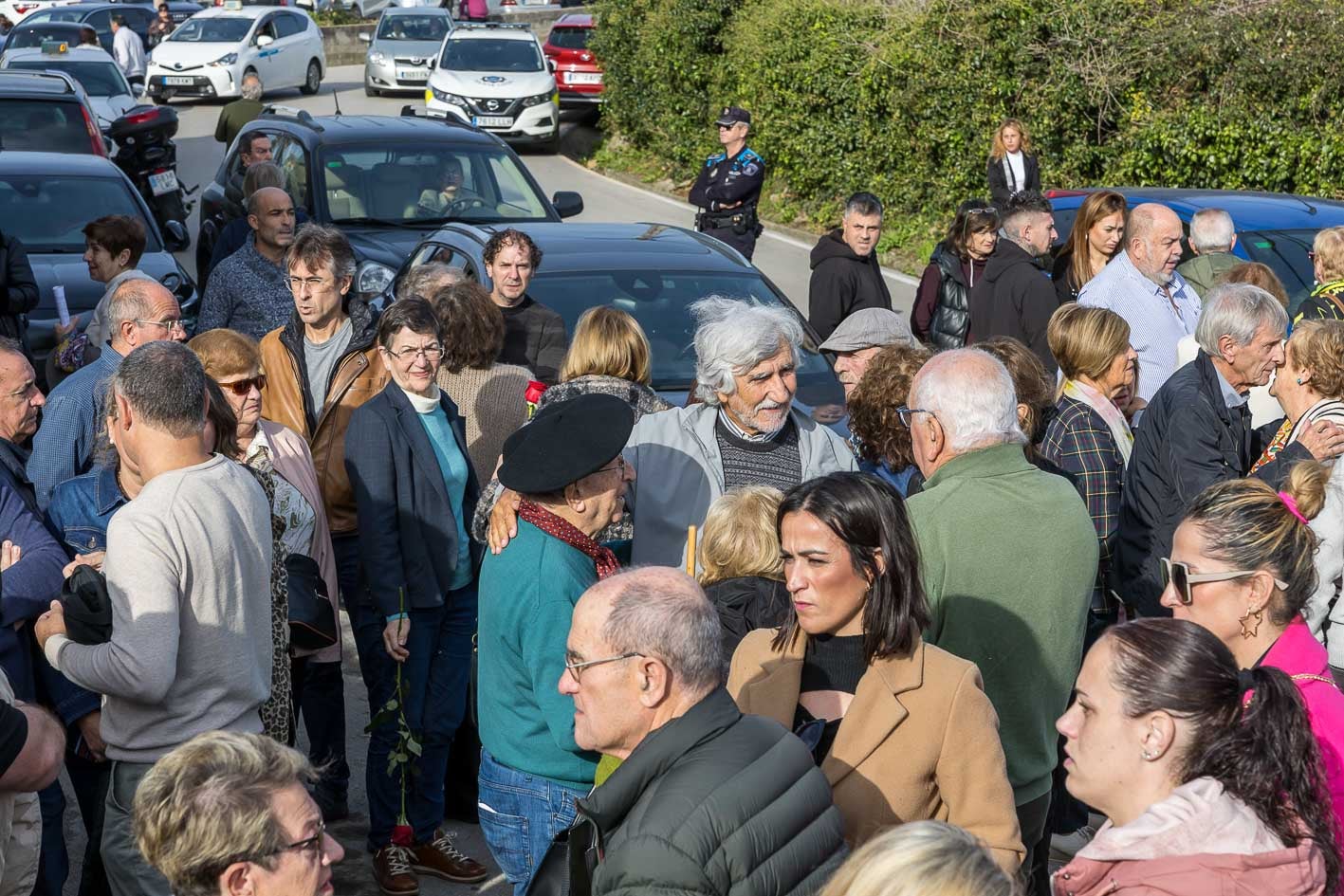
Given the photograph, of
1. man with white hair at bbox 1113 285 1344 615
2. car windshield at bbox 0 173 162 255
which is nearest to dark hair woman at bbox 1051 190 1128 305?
man with white hair at bbox 1113 285 1344 615

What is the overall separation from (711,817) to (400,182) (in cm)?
917

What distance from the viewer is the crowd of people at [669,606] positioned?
281 cm

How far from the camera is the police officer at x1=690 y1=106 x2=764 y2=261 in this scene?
12.1 meters

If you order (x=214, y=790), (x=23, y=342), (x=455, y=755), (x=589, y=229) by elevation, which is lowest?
(x=455, y=755)

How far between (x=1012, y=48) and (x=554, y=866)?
49.1 ft

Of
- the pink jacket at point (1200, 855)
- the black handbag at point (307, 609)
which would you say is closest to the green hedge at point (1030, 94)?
the black handbag at point (307, 609)

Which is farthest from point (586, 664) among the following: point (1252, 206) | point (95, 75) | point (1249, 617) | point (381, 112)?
point (381, 112)

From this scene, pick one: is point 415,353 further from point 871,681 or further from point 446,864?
point 871,681

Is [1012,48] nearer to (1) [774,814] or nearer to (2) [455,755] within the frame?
(2) [455,755]

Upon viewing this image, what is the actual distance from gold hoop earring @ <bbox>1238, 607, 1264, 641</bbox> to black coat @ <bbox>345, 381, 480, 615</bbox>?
277 centimetres

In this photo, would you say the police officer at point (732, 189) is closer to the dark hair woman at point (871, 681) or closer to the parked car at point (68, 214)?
the parked car at point (68, 214)

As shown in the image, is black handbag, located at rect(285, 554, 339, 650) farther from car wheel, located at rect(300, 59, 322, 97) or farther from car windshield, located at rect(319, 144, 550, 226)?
car wheel, located at rect(300, 59, 322, 97)

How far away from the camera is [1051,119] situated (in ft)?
53.1

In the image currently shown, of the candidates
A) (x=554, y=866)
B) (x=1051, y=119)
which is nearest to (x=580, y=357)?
(x=554, y=866)
